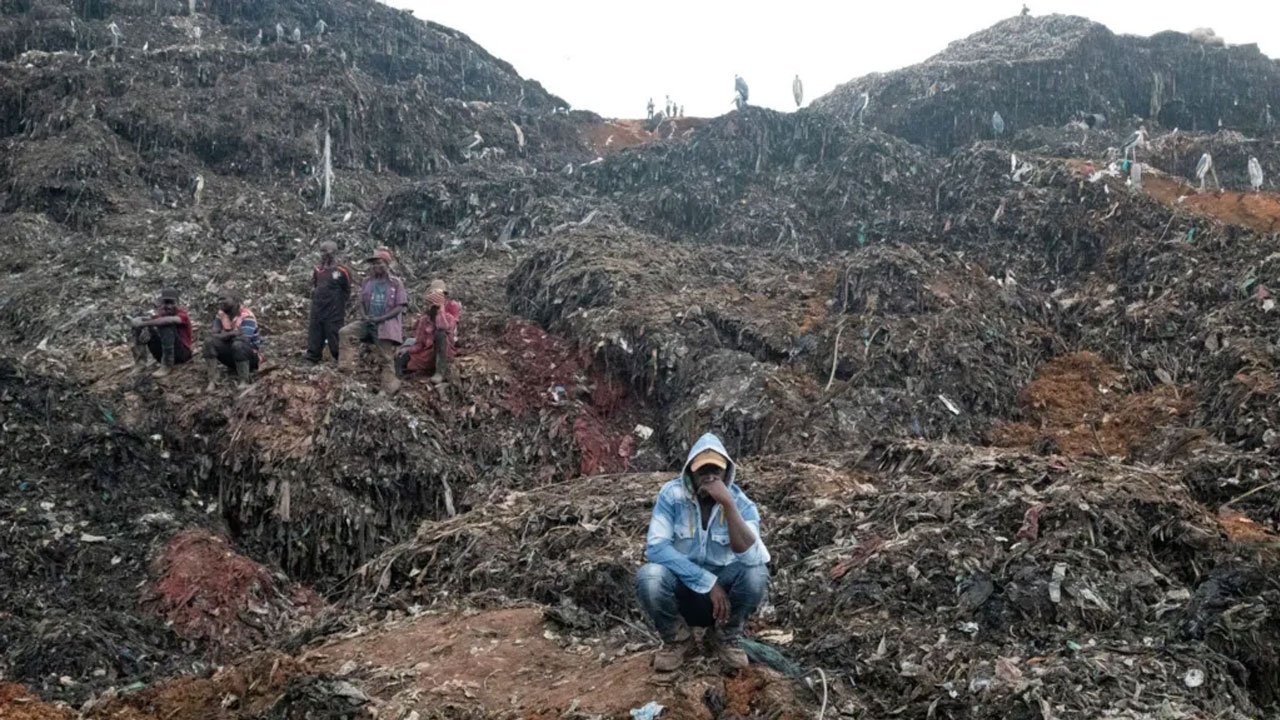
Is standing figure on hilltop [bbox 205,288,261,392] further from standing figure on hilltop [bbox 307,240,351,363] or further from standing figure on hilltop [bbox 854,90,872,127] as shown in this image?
standing figure on hilltop [bbox 854,90,872,127]

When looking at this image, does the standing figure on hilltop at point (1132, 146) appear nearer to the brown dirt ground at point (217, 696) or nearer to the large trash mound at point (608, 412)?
the large trash mound at point (608, 412)

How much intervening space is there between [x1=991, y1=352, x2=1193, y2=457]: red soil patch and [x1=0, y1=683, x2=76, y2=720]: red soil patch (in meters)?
7.70

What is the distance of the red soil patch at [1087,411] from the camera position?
9789 mm

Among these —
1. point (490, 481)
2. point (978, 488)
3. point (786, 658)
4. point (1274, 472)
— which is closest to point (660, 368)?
point (490, 481)

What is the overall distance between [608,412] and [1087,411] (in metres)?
4.77

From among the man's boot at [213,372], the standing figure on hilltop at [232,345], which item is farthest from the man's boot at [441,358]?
the man's boot at [213,372]

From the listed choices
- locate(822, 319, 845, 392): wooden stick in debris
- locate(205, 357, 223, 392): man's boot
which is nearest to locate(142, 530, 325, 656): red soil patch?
locate(205, 357, 223, 392): man's boot

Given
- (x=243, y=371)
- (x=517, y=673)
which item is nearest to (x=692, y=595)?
(x=517, y=673)

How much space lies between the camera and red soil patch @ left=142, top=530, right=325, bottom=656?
24.3 ft

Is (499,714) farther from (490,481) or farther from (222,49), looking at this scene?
(222,49)

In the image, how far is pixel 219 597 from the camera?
7.64 metres

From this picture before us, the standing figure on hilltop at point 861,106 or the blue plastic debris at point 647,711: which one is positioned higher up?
the standing figure on hilltop at point 861,106

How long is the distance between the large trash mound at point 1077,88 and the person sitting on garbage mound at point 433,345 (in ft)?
54.6

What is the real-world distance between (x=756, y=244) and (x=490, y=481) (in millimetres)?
8675
